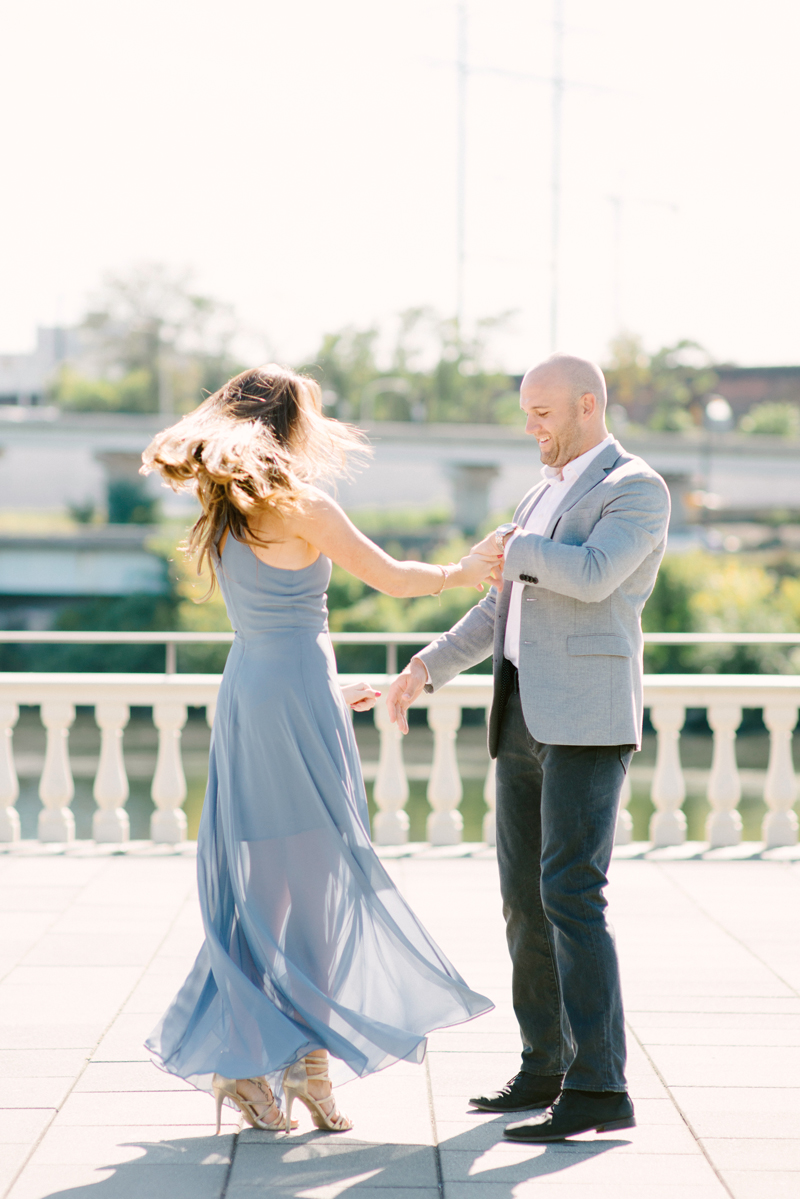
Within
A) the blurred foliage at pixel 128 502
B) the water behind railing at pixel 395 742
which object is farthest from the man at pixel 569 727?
the blurred foliage at pixel 128 502

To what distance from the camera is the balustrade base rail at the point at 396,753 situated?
5719 millimetres

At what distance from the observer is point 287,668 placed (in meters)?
2.85

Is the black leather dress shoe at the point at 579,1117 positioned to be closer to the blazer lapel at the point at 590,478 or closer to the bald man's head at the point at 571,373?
the blazer lapel at the point at 590,478

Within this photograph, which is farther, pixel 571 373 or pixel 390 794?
pixel 390 794

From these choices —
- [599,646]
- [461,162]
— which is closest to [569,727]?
[599,646]

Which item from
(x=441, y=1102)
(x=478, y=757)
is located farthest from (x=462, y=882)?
(x=478, y=757)

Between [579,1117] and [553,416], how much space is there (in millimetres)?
1567

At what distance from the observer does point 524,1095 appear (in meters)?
2.92

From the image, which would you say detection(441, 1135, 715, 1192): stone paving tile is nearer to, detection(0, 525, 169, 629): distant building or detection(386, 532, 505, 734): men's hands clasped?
detection(386, 532, 505, 734): men's hands clasped

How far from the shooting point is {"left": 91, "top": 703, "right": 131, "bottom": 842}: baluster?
5.74 metres

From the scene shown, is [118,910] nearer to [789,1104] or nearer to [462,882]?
[462,882]

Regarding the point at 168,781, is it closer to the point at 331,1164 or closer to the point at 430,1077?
the point at 430,1077

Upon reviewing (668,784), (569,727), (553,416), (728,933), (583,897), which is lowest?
(728,933)

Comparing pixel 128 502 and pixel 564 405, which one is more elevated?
pixel 564 405
